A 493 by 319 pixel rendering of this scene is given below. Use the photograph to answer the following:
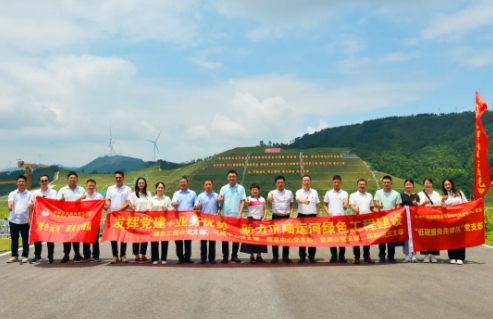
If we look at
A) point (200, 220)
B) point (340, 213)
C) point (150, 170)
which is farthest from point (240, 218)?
point (150, 170)

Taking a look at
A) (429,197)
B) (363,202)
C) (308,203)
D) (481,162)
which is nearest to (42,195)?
(308,203)

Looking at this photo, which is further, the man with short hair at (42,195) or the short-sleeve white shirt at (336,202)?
the short-sleeve white shirt at (336,202)

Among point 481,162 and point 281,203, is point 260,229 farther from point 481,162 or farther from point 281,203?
point 481,162

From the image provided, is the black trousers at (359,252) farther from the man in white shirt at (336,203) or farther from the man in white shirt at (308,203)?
the man in white shirt at (308,203)

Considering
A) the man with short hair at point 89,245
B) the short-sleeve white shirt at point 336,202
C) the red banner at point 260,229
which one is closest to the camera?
the red banner at point 260,229

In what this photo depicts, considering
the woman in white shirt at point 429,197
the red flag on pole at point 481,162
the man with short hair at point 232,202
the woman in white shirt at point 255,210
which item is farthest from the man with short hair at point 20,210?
the red flag on pole at point 481,162

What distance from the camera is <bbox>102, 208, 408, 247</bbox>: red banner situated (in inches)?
384

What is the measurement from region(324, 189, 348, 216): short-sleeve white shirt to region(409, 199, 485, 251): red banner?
149 centimetres

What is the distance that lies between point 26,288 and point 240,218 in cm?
427

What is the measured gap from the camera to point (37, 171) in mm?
148000

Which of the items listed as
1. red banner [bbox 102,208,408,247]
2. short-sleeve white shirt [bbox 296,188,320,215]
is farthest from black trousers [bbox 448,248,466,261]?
short-sleeve white shirt [bbox 296,188,320,215]

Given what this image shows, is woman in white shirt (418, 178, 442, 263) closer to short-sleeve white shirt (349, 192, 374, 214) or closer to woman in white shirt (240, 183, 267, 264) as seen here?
short-sleeve white shirt (349, 192, 374, 214)

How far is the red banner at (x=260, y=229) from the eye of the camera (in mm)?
9750

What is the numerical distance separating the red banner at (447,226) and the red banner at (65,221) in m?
6.68
